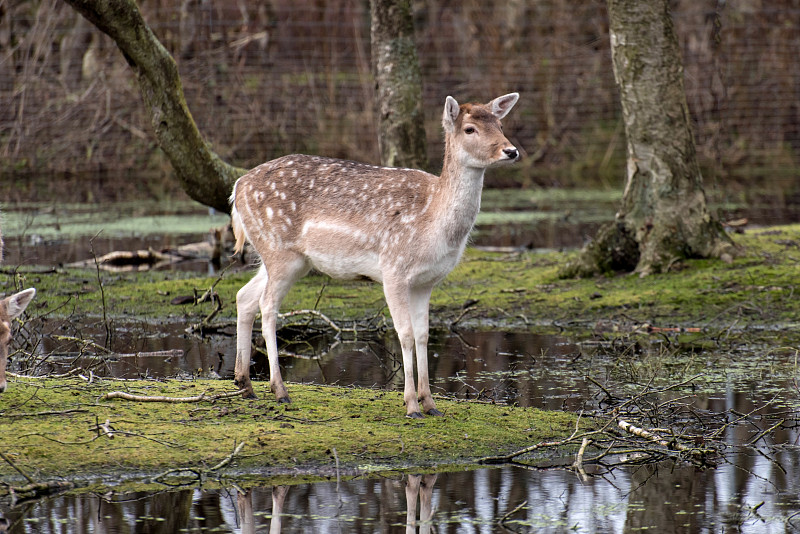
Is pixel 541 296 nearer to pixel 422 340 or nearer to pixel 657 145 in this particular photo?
pixel 657 145

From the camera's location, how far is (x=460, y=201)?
7.13 metres

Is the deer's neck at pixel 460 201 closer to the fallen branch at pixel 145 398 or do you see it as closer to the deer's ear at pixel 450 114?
→ the deer's ear at pixel 450 114

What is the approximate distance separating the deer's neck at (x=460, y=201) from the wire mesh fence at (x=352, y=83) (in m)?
12.9

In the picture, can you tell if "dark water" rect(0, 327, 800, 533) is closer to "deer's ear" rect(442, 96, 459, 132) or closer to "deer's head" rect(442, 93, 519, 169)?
"deer's head" rect(442, 93, 519, 169)

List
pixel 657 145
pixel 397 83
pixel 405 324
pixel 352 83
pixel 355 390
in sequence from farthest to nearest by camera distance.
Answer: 1. pixel 352 83
2. pixel 397 83
3. pixel 657 145
4. pixel 355 390
5. pixel 405 324

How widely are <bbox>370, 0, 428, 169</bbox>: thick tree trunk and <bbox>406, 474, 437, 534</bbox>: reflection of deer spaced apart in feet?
23.2

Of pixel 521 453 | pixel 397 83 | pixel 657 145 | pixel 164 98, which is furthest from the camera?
pixel 397 83

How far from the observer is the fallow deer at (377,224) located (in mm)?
7113

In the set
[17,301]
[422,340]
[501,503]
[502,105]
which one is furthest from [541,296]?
[17,301]

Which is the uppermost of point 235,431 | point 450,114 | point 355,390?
point 450,114

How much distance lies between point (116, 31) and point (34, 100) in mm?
12165

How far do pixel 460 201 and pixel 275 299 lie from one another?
134cm

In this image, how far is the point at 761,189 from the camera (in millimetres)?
22766

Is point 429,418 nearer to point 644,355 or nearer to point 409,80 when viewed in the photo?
point 644,355
